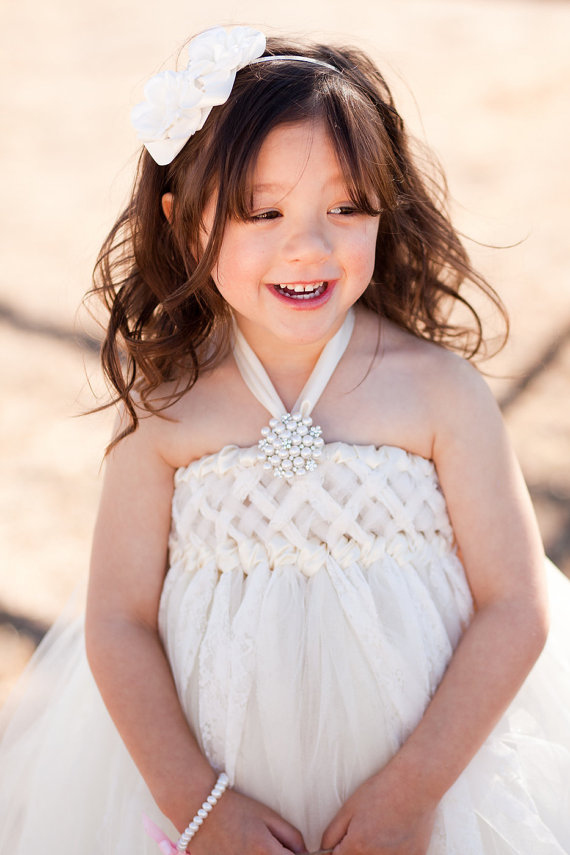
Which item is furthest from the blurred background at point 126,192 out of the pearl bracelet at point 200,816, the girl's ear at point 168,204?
the pearl bracelet at point 200,816

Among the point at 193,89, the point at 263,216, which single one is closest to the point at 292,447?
the point at 263,216

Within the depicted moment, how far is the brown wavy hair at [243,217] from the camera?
1.27 metres

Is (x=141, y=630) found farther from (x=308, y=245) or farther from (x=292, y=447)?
(x=308, y=245)

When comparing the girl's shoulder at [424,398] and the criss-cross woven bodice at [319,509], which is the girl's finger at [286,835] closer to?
the criss-cross woven bodice at [319,509]

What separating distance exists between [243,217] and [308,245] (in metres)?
0.10

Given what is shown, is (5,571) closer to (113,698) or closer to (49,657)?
(49,657)

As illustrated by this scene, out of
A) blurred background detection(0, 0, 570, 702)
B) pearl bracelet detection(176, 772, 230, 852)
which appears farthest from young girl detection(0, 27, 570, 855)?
blurred background detection(0, 0, 570, 702)

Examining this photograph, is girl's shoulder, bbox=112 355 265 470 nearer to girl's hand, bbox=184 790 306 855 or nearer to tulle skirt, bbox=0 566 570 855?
tulle skirt, bbox=0 566 570 855

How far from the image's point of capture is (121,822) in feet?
4.53

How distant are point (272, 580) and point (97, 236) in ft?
7.56

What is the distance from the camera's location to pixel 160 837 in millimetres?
1313

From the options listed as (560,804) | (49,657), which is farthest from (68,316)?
(560,804)

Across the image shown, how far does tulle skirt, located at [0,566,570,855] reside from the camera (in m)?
1.32

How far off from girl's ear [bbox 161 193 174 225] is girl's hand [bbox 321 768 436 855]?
2.72 ft
